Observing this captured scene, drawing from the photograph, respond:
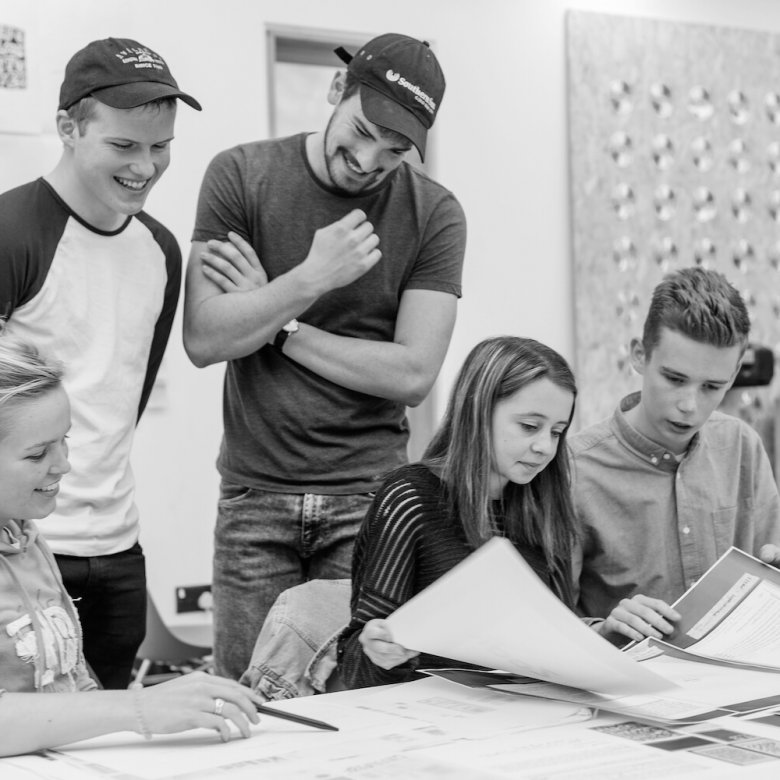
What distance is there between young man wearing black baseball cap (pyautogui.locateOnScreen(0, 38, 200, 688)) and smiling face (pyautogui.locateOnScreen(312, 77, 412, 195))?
244 mm

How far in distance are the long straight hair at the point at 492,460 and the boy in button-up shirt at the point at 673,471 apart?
20 centimetres

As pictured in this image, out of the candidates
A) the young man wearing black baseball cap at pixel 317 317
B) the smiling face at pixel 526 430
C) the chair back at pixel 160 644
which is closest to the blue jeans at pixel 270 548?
the young man wearing black baseball cap at pixel 317 317

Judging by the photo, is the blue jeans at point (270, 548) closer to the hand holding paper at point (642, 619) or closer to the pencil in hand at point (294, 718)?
the hand holding paper at point (642, 619)

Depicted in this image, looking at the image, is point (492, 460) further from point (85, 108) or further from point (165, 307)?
point (85, 108)

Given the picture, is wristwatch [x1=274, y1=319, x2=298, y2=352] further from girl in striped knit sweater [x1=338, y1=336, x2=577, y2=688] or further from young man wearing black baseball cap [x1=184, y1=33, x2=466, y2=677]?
girl in striped knit sweater [x1=338, y1=336, x2=577, y2=688]

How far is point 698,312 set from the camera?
6.84 ft

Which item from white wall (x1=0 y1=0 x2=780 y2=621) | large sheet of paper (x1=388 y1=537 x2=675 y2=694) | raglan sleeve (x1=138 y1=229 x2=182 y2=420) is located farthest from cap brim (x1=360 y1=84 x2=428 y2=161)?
white wall (x1=0 y1=0 x2=780 y2=621)

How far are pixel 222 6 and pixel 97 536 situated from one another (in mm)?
2454

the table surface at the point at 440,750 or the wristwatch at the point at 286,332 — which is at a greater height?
the wristwatch at the point at 286,332

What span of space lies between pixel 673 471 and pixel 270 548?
0.73 metres

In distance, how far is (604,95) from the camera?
4410mm

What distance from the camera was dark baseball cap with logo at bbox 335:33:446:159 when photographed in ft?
6.43

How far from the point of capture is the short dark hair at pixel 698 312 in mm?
2078

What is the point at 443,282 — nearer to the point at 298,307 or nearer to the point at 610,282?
the point at 298,307
